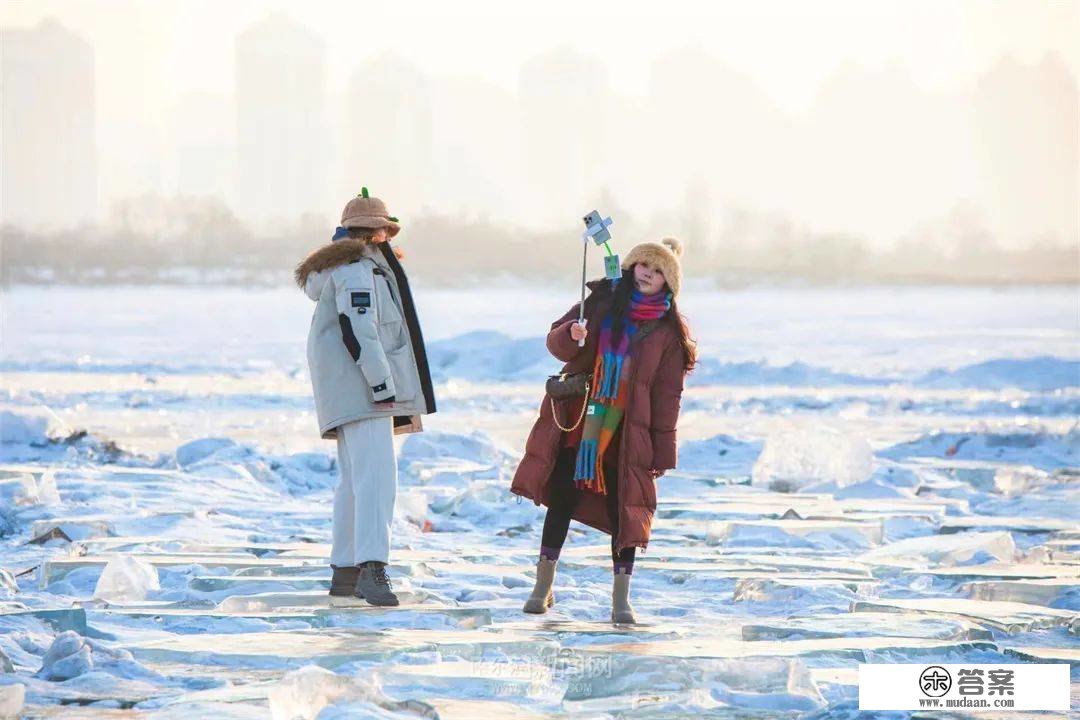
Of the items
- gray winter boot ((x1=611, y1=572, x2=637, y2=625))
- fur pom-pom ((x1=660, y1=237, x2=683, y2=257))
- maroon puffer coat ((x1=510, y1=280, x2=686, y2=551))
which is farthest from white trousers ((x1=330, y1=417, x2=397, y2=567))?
fur pom-pom ((x1=660, y1=237, x2=683, y2=257))

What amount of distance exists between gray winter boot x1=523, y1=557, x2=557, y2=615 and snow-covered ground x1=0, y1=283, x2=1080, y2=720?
79 millimetres

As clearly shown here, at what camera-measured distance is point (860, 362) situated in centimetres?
3797

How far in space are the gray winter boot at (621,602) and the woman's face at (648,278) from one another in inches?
44.2

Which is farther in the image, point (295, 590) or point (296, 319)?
point (296, 319)

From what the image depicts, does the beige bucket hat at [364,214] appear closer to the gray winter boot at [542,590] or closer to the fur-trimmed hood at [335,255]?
the fur-trimmed hood at [335,255]

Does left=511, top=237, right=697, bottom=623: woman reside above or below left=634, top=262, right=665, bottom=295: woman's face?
below

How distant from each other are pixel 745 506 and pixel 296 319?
1689 inches

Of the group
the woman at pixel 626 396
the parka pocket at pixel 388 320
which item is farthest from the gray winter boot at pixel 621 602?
the parka pocket at pixel 388 320

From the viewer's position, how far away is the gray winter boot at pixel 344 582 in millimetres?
7488

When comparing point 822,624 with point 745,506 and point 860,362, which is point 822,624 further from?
point 860,362

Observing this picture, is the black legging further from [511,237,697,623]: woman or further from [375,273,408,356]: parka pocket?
[375,273,408,356]: parka pocket

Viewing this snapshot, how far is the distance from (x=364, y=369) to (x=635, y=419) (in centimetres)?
109

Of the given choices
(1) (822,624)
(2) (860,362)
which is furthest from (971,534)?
(2) (860,362)

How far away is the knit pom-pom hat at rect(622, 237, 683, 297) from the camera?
7090 mm
